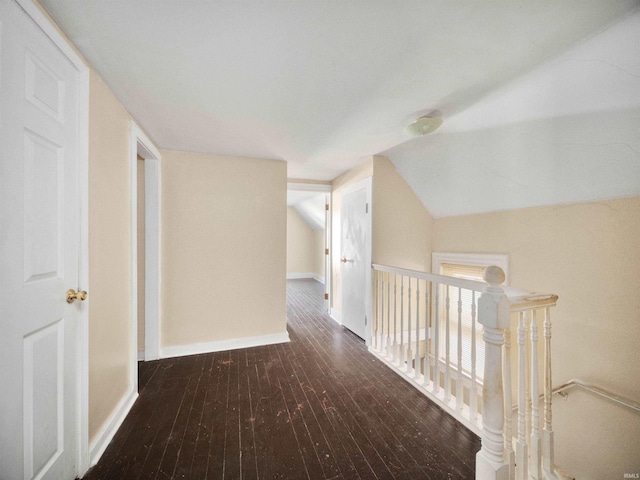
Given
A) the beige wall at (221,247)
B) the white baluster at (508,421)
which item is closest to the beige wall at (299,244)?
the beige wall at (221,247)

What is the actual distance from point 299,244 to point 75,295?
6.27 meters

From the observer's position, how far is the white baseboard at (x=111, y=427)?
1322 millimetres

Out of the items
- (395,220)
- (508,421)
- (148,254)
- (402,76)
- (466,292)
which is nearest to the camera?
(508,421)

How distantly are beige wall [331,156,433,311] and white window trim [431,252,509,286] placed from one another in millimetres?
107

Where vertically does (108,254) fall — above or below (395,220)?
below

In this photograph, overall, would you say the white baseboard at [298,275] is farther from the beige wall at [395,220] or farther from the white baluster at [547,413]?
the white baluster at [547,413]

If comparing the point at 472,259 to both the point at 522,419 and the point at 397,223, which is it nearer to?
the point at 397,223

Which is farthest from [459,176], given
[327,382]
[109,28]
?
[109,28]

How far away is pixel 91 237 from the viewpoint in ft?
4.33

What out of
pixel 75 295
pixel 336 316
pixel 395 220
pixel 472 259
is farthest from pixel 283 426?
pixel 472 259

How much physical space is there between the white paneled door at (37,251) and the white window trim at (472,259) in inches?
124

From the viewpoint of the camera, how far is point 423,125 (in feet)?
6.13

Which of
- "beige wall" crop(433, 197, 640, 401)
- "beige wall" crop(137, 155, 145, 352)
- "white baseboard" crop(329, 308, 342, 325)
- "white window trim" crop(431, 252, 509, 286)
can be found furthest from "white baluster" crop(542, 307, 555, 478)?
"beige wall" crop(137, 155, 145, 352)

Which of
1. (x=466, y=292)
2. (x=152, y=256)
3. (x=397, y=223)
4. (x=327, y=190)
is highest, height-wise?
(x=327, y=190)
